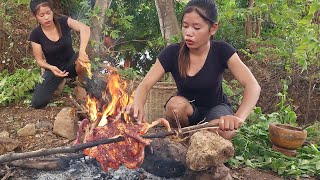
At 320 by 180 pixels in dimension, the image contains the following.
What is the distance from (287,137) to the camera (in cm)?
383

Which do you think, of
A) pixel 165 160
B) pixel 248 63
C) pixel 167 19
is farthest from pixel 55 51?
pixel 248 63

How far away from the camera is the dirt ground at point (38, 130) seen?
141 inches

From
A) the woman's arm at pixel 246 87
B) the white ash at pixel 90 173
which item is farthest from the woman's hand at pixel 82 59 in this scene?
the woman's arm at pixel 246 87

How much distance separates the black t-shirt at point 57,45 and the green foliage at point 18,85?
425 mm

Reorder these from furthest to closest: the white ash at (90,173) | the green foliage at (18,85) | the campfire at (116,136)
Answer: the green foliage at (18,85) → the white ash at (90,173) → the campfire at (116,136)

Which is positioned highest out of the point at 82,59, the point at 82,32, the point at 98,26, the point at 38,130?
the point at 98,26

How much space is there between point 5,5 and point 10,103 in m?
2.29

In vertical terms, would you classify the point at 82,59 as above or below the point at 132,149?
above

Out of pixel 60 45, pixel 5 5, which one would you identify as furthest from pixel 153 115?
pixel 5 5

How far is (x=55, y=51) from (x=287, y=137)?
3840 millimetres

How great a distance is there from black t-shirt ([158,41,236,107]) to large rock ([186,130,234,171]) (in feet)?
3.06

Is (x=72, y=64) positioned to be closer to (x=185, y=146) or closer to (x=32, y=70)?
(x=32, y=70)

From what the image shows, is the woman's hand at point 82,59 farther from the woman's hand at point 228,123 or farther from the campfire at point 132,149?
the woman's hand at point 228,123

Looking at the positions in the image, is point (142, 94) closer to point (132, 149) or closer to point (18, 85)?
point (132, 149)
